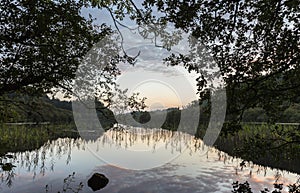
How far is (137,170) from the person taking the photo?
48.0ft

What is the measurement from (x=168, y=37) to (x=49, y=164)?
1113cm

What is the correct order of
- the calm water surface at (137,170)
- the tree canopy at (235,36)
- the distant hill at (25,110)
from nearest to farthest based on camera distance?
the tree canopy at (235,36) → the distant hill at (25,110) → the calm water surface at (137,170)

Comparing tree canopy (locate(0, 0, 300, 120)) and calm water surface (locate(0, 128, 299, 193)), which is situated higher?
tree canopy (locate(0, 0, 300, 120))

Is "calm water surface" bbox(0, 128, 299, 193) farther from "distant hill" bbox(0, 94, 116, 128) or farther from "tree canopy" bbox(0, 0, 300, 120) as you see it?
"tree canopy" bbox(0, 0, 300, 120)

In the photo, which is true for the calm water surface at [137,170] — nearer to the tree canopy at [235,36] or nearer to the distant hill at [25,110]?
the distant hill at [25,110]

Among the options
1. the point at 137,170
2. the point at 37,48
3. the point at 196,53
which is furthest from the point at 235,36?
the point at 137,170

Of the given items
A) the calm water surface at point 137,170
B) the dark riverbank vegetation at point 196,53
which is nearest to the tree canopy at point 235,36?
the dark riverbank vegetation at point 196,53

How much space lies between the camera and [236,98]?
229 inches

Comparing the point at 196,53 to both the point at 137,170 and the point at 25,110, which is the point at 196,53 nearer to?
the point at 25,110

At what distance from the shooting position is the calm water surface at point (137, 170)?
37.4 feet

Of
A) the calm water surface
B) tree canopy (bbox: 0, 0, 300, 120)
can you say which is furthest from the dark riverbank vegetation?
the calm water surface

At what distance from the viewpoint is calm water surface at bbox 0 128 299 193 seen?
1141 cm

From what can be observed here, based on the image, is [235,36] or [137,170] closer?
[235,36]

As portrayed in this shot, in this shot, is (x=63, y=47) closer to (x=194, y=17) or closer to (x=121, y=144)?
(x=194, y=17)
